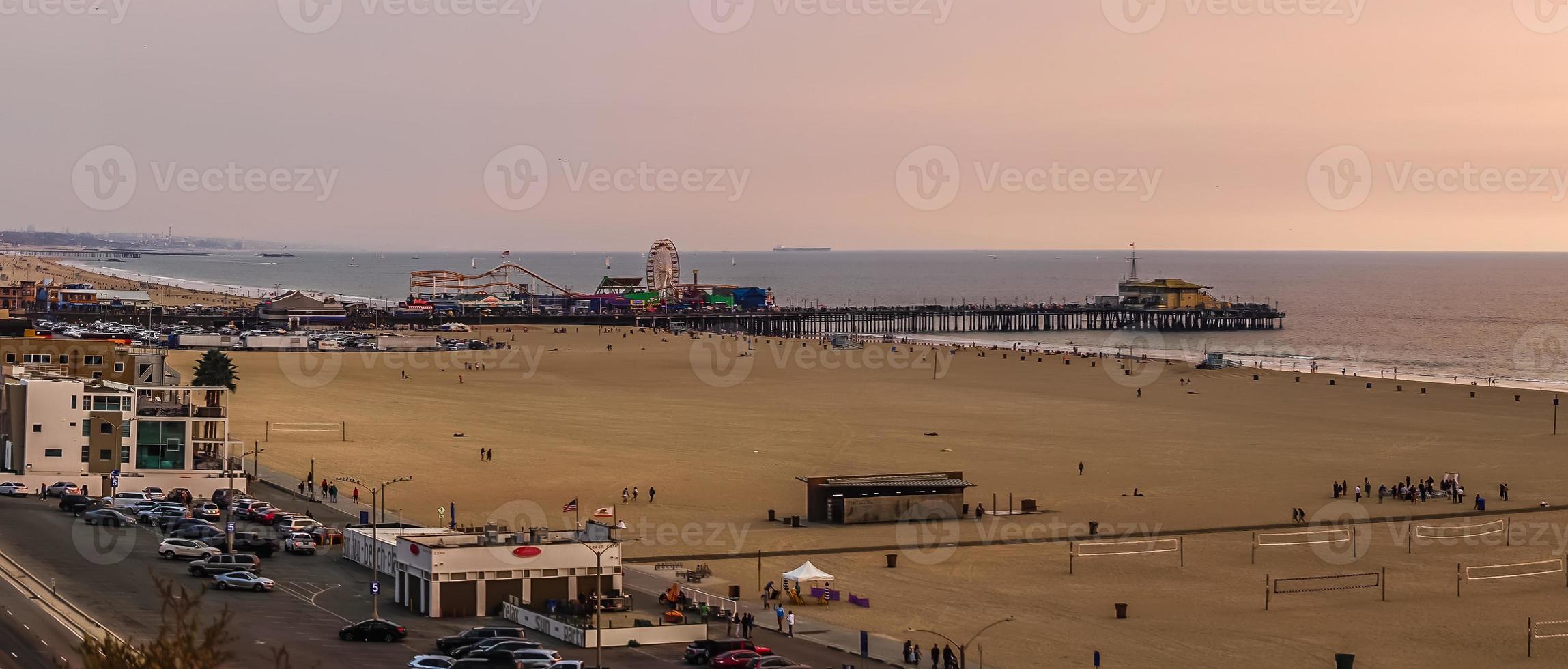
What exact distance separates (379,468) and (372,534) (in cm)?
1791

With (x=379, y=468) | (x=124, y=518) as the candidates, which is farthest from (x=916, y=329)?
(x=124, y=518)

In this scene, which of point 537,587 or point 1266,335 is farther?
point 1266,335

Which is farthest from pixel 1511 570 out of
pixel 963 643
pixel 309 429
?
pixel 309 429

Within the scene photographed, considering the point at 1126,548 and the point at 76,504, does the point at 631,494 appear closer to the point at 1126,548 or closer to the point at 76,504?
the point at 1126,548

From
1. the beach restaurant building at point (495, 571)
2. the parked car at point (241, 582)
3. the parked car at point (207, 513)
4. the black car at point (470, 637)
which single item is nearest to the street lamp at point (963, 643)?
the beach restaurant building at point (495, 571)

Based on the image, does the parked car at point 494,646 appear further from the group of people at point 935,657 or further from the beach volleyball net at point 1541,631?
the beach volleyball net at point 1541,631

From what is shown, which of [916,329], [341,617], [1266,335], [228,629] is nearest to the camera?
[228,629]

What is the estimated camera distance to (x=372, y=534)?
1593 inches

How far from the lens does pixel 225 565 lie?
3812 centimetres

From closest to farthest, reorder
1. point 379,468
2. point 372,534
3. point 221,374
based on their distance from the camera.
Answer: point 372,534 < point 379,468 < point 221,374

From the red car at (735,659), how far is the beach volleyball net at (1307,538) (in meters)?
19.0

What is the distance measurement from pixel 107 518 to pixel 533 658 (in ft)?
65.6

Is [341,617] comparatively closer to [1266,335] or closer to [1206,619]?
[1206,619]

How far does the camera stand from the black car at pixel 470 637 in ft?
104
